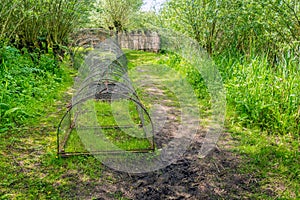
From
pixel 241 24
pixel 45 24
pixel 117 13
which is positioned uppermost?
pixel 117 13

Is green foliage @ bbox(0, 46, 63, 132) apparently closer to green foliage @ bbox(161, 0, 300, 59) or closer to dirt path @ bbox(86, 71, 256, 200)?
dirt path @ bbox(86, 71, 256, 200)

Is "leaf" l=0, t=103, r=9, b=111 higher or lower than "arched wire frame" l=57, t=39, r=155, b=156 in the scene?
higher

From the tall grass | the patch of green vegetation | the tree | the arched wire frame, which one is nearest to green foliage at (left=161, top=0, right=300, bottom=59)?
the tall grass

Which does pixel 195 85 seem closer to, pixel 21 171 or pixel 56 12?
pixel 56 12

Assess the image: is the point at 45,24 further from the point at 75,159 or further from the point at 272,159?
the point at 272,159

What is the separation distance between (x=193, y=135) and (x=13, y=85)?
10.2 feet

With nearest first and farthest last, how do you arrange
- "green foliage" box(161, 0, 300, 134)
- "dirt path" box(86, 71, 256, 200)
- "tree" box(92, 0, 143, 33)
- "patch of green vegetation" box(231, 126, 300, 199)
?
"dirt path" box(86, 71, 256, 200) < "patch of green vegetation" box(231, 126, 300, 199) < "green foliage" box(161, 0, 300, 134) < "tree" box(92, 0, 143, 33)

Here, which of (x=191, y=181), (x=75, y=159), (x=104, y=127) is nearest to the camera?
(x=191, y=181)

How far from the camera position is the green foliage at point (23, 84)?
434 cm

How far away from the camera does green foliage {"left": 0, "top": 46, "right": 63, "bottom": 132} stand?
14.2ft

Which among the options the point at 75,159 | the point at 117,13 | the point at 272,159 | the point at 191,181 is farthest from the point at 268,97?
the point at 117,13

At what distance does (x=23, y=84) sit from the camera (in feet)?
18.2

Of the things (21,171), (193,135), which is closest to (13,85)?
(21,171)

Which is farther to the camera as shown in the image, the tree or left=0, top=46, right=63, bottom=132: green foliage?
the tree
